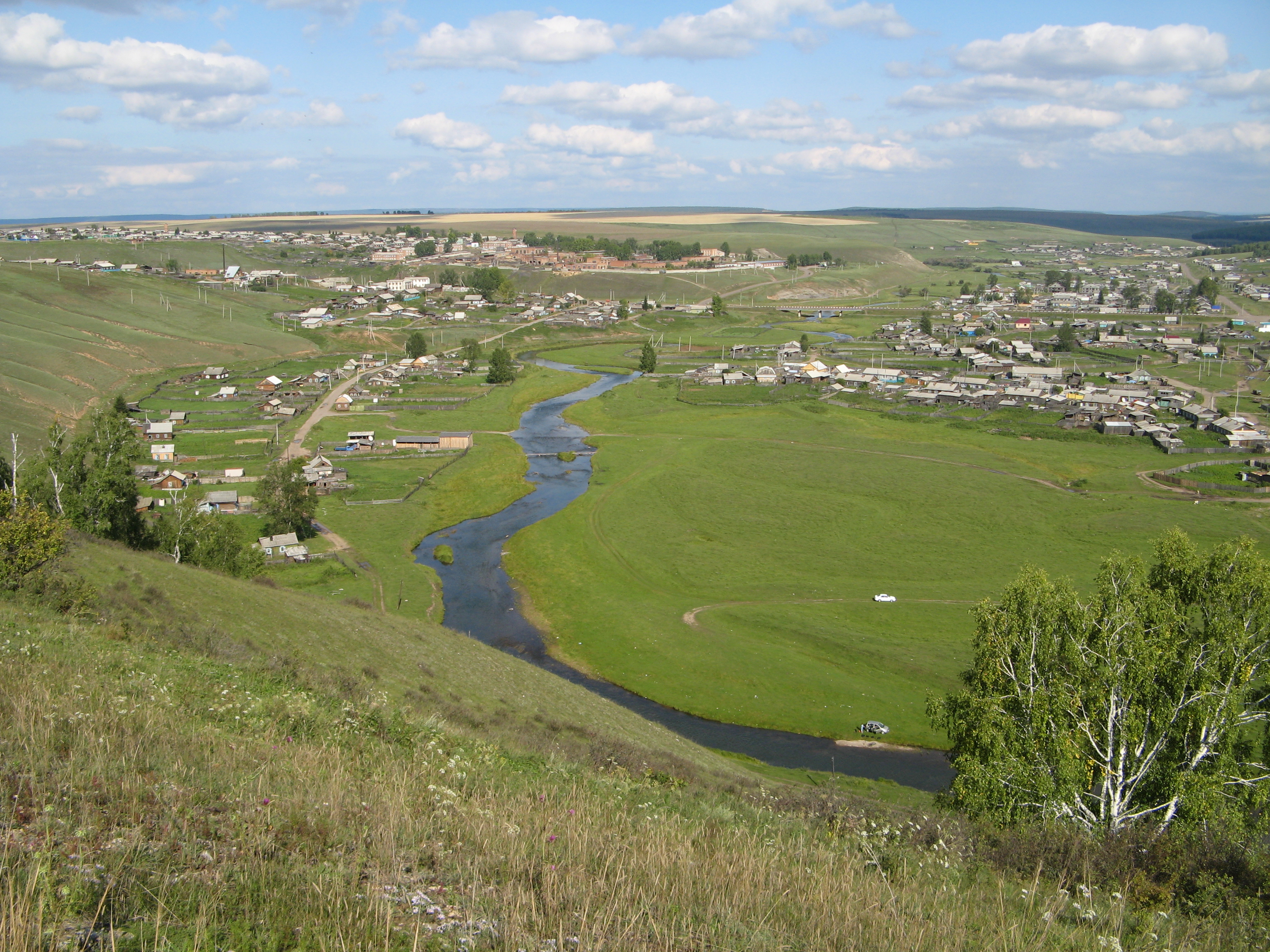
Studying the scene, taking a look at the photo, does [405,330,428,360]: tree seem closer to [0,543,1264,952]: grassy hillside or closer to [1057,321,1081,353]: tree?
[1057,321,1081,353]: tree

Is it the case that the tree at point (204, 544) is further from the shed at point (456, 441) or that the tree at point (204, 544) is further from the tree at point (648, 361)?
the tree at point (648, 361)

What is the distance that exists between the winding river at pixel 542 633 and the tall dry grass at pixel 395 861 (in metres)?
11.1

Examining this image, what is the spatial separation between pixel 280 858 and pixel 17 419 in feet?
150

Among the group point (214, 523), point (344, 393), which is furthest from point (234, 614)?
point (344, 393)

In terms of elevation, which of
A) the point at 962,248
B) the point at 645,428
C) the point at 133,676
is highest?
the point at 962,248

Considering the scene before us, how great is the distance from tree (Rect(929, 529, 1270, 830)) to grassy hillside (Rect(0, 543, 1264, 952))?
8.19ft

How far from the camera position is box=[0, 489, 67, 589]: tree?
42.4 feet

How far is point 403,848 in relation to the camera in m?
4.75

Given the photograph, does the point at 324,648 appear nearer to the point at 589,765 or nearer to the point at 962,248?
the point at 589,765

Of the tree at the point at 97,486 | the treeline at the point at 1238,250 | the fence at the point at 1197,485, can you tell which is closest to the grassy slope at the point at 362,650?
the tree at the point at 97,486

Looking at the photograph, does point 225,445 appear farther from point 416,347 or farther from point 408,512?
point 416,347

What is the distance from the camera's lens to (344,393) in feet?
185

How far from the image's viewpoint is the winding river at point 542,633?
1809cm

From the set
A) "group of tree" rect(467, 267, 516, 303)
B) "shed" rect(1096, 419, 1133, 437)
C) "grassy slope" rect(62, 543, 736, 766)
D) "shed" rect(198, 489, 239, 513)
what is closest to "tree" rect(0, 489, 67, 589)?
"grassy slope" rect(62, 543, 736, 766)
